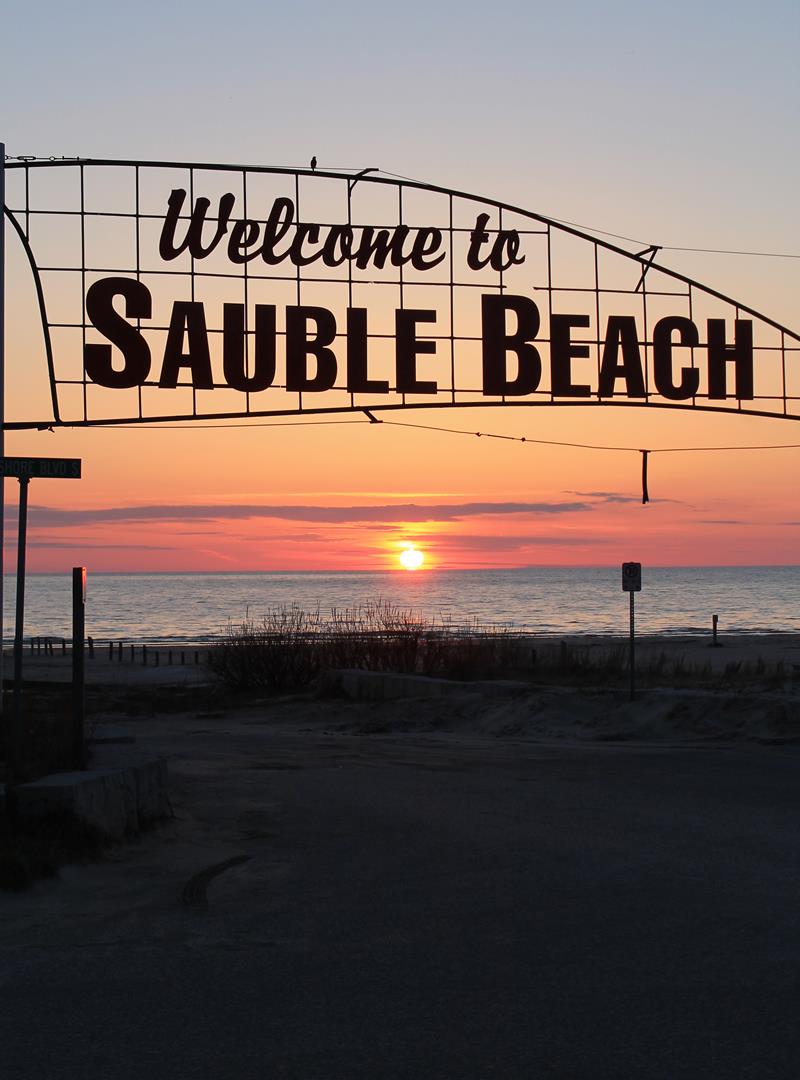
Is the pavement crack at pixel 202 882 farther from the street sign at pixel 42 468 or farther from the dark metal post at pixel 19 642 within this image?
the street sign at pixel 42 468

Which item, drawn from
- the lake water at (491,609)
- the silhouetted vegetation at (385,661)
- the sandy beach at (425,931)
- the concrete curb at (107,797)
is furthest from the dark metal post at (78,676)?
the lake water at (491,609)

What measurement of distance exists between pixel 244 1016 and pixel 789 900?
149 inches

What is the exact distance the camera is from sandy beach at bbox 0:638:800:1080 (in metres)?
5.28

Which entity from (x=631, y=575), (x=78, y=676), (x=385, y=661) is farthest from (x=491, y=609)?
(x=78, y=676)

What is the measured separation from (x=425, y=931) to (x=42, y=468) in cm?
572

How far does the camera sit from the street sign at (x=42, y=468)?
1088 centimetres

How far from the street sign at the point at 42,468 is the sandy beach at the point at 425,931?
2.52 metres

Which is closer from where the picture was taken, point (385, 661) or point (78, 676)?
point (78, 676)

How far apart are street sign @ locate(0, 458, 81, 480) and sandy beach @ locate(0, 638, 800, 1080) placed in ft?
8.25

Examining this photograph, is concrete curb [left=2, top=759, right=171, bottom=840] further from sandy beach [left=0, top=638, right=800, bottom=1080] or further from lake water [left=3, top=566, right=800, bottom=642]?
lake water [left=3, top=566, right=800, bottom=642]

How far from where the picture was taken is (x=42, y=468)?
11.0m

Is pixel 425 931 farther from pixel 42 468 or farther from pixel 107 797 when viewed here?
pixel 42 468

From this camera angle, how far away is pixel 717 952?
6664 mm

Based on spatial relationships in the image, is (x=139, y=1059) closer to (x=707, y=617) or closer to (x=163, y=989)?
(x=163, y=989)
